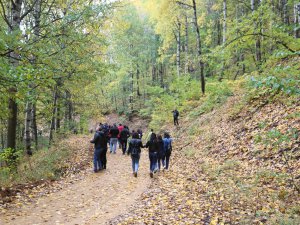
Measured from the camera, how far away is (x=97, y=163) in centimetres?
1226

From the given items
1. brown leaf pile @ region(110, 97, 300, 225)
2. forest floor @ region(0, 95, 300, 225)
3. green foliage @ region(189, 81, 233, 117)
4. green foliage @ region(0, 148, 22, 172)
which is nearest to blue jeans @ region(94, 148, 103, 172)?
forest floor @ region(0, 95, 300, 225)

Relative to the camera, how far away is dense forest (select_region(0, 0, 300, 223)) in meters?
6.95

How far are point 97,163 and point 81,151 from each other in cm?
420

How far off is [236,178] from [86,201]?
16.0ft

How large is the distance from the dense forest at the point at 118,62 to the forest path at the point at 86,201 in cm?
241

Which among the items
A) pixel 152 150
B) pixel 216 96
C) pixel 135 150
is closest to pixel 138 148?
pixel 135 150

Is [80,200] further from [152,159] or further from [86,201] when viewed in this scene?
[152,159]

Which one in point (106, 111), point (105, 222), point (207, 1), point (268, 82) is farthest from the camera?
point (106, 111)

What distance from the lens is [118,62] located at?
104ft

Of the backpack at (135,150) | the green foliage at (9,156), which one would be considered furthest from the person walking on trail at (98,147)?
the green foliage at (9,156)

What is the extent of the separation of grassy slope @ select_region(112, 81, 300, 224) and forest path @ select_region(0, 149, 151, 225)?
58cm

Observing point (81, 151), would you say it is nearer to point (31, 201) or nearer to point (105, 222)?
point (31, 201)

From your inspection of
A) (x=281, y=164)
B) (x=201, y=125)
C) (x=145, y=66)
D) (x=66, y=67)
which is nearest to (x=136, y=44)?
(x=145, y=66)

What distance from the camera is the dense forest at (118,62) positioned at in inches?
273
